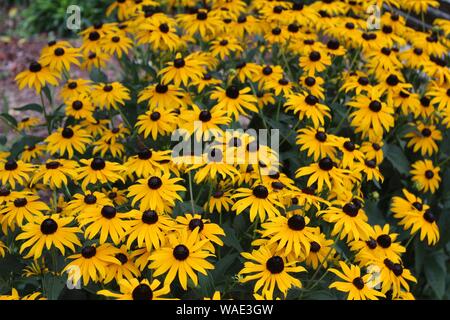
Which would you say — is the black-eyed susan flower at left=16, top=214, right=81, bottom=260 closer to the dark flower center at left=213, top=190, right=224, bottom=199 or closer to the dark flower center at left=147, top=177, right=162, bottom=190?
the dark flower center at left=147, top=177, right=162, bottom=190

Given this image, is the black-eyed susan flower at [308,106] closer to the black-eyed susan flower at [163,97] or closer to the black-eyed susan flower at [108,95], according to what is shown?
the black-eyed susan flower at [163,97]

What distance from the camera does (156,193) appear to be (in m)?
1.79

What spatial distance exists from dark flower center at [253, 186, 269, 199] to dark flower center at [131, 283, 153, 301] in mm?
593

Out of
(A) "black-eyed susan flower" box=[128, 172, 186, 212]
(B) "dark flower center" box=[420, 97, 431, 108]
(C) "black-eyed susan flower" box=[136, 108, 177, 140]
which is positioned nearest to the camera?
(A) "black-eyed susan flower" box=[128, 172, 186, 212]

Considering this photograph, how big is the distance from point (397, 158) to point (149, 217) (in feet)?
5.18

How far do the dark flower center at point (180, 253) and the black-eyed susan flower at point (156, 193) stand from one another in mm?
228

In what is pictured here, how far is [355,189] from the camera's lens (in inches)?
88.7

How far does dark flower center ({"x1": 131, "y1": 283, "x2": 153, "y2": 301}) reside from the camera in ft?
4.53

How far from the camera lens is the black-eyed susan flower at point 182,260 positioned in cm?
151

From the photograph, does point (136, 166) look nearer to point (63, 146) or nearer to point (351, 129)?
point (63, 146)

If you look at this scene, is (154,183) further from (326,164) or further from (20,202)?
(326,164)

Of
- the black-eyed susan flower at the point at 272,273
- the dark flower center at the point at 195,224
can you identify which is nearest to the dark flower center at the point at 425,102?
the black-eyed susan flower at the point at 272,273

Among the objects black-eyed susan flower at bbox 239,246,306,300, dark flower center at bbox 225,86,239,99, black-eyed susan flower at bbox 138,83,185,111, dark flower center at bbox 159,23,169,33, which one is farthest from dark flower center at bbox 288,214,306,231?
dark flower center at bbox 159,23,169,33

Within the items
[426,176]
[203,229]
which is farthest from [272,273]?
[426,176]
